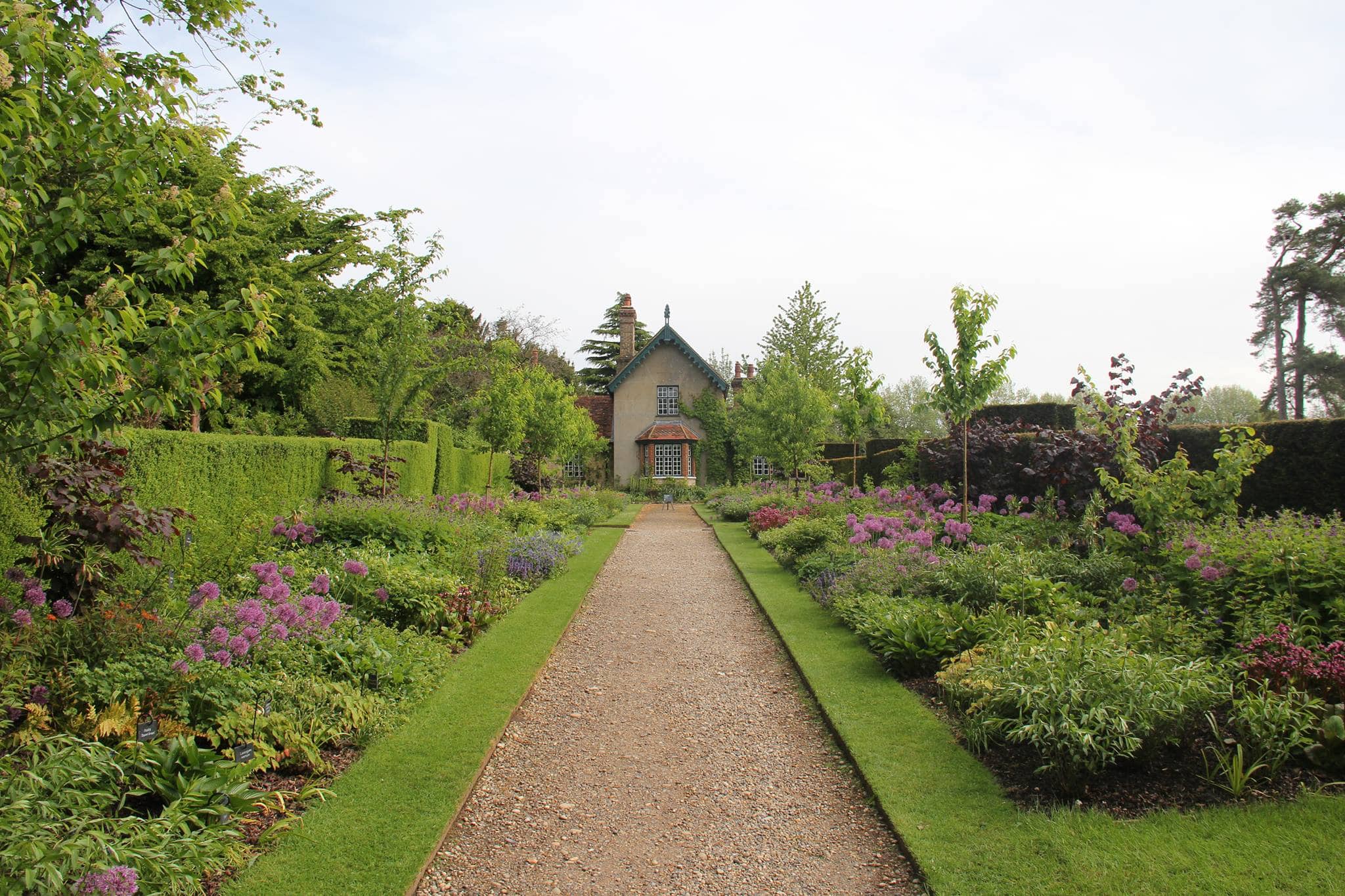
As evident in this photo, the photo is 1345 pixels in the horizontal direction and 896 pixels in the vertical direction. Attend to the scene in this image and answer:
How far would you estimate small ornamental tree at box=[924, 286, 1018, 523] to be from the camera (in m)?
11.3

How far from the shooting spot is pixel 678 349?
1462 inches

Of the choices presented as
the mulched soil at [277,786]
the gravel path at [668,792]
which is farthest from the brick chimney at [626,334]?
the mulched soil at [277,786]

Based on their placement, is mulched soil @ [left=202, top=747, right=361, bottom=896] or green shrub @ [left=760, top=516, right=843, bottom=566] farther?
green shrub @ [left=760, top=516, right=843, bottom=566]

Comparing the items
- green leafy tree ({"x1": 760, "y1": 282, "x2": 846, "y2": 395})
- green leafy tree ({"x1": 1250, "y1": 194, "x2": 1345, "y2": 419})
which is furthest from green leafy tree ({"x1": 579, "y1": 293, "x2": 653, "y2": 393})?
green leafy tree ({"x1": 1250, "y1": 194, "x2": 1345, "y2": 419})

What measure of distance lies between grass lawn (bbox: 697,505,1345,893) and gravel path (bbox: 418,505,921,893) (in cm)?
21

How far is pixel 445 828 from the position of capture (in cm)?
402

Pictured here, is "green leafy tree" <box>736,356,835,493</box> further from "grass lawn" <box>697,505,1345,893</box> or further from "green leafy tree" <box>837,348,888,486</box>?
"grass lawn" <box>697,505,1345,893</box>

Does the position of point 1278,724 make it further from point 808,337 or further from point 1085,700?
point 808,337

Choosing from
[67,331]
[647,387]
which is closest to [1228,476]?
[67,331]

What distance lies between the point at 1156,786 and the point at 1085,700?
528mm

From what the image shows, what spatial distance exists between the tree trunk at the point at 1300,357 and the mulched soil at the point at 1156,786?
29037 millimetres

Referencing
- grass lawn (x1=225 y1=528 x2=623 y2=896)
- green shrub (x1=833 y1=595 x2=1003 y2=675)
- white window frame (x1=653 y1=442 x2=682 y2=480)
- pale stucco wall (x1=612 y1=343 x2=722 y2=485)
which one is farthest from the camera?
→ pale stucco wall (x1=612 y1=343 x2=722 y2=485)

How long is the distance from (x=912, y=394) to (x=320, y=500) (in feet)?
196

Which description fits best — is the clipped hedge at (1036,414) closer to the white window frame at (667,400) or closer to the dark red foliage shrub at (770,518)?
the dark red foliage shrub at (770,518)
